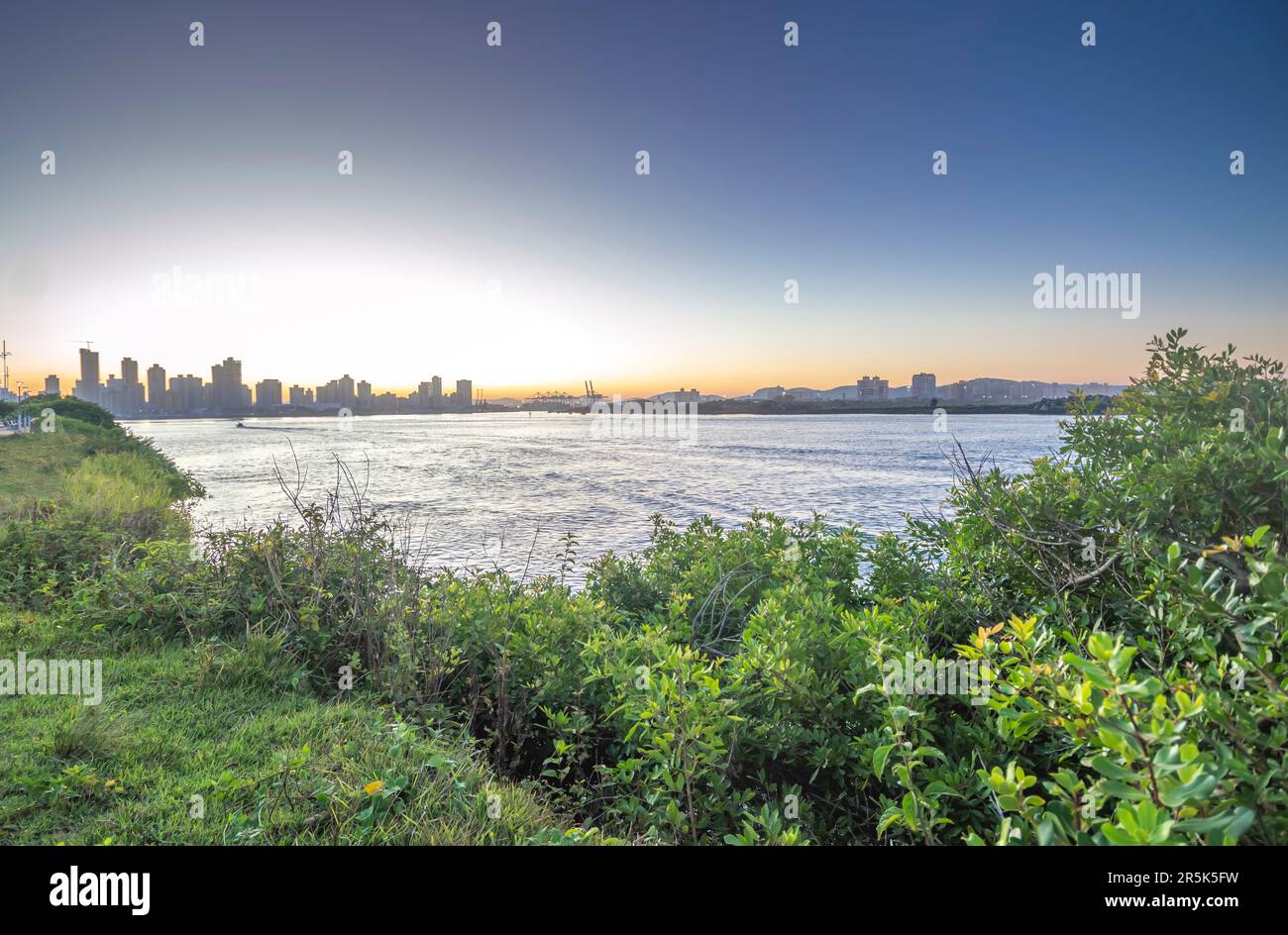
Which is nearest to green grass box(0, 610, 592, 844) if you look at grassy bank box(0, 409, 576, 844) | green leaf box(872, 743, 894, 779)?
grassy bank box(0, 409, 576, 844)

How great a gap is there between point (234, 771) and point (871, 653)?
383 cm

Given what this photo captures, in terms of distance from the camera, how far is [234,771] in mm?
3568

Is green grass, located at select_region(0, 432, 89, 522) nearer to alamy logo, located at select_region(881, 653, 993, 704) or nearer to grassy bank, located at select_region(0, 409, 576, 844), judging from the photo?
grassy bank, located at select_region(0, 409, 576, 844)

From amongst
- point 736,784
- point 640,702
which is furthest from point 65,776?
point 736,784

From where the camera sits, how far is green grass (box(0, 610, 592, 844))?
2.99 meters

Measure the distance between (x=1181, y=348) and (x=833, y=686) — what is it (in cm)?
302

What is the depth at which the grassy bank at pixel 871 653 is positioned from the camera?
5.83ft

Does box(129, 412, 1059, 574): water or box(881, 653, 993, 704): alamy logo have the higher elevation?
box(881, 653, 993, 704): alamy logo

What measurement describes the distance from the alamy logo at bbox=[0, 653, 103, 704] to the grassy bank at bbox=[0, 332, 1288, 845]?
494 millimetres

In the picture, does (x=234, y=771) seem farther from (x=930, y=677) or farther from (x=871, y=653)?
(x=930, y=677)
